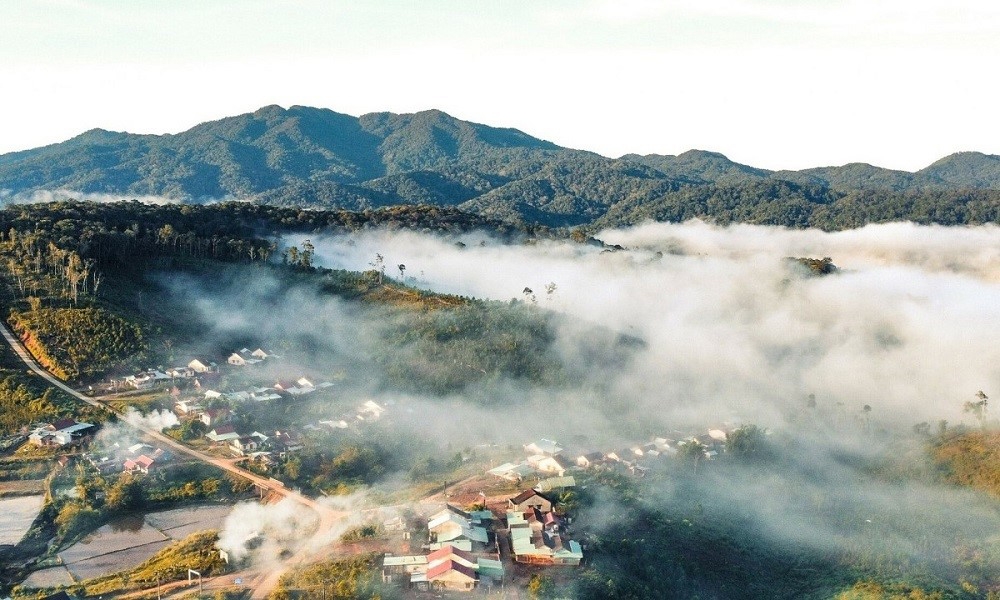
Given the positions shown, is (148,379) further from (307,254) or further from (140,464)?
(307,254)

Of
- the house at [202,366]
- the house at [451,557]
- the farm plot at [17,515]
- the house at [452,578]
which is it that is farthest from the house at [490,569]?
the house at [202,366]

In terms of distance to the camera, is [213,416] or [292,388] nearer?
[213,416]

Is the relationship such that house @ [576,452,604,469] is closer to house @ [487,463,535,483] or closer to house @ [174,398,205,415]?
house @ [487,463,535,483]

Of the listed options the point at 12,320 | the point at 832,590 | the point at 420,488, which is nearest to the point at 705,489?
the point at 832,590

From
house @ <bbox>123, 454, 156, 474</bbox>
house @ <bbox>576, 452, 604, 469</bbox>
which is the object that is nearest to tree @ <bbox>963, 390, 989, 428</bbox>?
house @ <bbox>576, 452, 604, 469</bbox>

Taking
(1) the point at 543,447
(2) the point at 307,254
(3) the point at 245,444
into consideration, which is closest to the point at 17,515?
(3) the point at 245,444

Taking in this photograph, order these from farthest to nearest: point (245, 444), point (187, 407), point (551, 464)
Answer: point (187, 407) → point (245, 444) → point (551, 464)

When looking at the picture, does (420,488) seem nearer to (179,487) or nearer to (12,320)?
(179,487)
